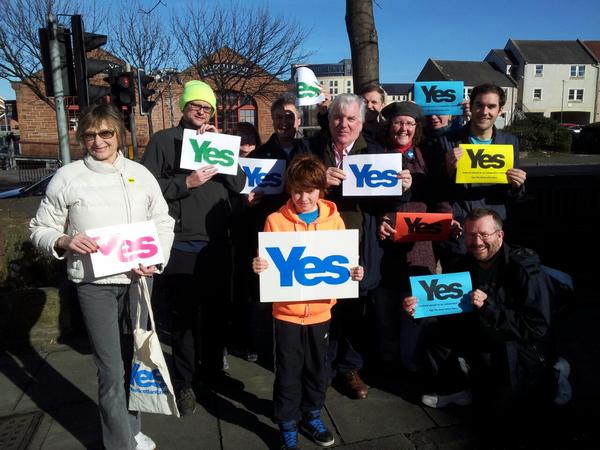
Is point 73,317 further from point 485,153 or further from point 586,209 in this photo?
point 586,209

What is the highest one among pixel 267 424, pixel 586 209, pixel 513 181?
pixel 513 181

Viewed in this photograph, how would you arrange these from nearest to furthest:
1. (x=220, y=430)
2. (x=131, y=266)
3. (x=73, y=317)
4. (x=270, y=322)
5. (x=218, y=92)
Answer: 1. (x=131, y=266)
2. (x=220, y=430)
3. (x=73, y=317)
4. (x=270, y=322)
5. (x=218, y=92)

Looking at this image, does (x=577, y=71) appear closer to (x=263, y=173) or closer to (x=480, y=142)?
(x=480, y=142)

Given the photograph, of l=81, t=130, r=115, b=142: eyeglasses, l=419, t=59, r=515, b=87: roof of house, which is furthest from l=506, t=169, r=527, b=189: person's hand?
l=419, t=59, r=515, b=87: roof of house

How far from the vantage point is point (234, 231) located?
165 inches

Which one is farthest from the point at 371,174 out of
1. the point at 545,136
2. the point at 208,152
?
the point at 545,136

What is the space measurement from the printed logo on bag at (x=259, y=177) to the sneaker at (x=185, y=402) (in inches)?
62.1

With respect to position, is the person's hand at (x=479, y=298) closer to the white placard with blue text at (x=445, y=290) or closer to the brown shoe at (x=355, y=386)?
the white placard with blue text at (x=445, y=290)

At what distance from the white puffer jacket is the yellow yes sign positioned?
2.17m

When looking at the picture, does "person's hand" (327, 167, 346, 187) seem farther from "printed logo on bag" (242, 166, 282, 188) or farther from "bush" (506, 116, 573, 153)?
"bush" (506, 116, 573, 153)

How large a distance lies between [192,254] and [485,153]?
2.17 metres

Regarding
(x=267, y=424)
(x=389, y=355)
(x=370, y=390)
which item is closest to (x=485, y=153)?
(x=389, y=355)

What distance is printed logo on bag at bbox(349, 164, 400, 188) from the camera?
10.9ft

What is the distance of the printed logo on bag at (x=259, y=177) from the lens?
3.77 meters
